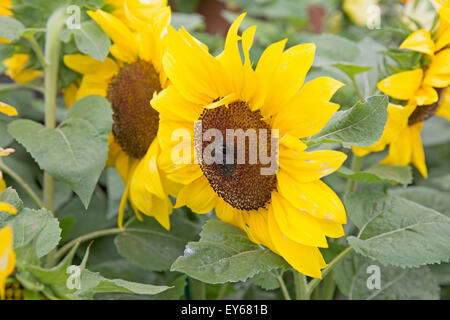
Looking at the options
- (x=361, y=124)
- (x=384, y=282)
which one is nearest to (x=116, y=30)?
(x=361, y=124)

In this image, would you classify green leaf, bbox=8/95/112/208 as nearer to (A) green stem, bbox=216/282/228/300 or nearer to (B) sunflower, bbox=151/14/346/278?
(B) sunflower, bbox=151/14/346/278

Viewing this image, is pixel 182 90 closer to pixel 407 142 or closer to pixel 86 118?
pixel 86 118

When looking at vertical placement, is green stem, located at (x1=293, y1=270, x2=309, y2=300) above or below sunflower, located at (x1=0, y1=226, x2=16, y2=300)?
below

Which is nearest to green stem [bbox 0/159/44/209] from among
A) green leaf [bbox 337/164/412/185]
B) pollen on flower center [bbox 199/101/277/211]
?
pollen on flower center [bbox 199/101/277/211]

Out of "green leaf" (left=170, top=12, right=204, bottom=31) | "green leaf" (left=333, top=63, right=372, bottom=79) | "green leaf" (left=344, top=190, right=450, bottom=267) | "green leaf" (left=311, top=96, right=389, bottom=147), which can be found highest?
"green leaf" (left=170, top=12, right=204, bottom=31)

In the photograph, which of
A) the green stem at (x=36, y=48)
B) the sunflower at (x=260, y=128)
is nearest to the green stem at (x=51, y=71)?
the green stem at (x=36, y=48)

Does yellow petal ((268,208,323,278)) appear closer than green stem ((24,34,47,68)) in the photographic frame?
Yes

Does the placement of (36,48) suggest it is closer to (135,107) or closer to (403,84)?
(135,107)
